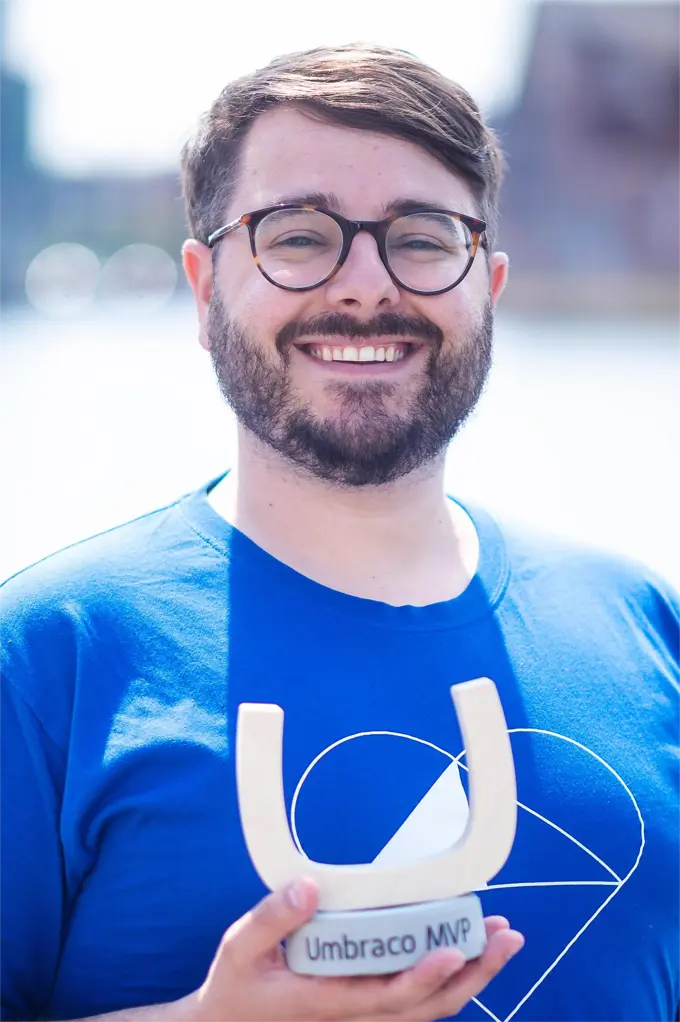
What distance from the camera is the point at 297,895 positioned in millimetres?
780

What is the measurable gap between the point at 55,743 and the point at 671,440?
545cm

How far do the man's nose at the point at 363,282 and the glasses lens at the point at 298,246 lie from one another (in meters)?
0.02

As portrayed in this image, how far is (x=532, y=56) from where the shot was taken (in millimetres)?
24078

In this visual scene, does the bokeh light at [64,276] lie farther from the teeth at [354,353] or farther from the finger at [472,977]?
the finger at [472,977]

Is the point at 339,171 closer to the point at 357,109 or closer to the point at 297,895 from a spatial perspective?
the point at 357,109

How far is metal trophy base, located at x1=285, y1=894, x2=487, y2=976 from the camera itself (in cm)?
79

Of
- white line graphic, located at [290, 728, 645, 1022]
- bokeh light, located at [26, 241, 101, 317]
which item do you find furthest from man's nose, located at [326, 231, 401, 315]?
bokeh light, located at [26, 241, 101, 317]

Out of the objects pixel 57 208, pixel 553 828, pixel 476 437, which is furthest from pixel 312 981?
pixel 57 208

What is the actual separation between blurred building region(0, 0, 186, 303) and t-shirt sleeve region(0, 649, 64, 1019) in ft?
87.0

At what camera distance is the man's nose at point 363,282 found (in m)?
Answer: 1.21

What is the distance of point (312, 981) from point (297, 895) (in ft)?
0.24

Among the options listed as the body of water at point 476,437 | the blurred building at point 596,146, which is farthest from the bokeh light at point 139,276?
the body of water at point 476,437

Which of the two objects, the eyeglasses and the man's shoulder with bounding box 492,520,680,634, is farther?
the man's shoulder with bounding box 492,520,680,634

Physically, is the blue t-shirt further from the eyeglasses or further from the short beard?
the eyeglasses
